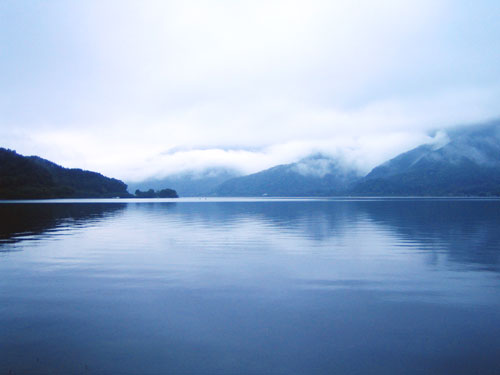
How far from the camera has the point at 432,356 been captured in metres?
9.09

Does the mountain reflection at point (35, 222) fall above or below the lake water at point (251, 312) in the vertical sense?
above

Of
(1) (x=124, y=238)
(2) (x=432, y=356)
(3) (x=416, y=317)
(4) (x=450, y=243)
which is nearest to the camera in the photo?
(2) (x=432, y=356)

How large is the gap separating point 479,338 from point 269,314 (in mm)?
5641

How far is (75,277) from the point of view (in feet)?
57.8

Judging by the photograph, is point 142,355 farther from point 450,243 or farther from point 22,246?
point 450,243

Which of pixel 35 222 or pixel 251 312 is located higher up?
pixel 35 222

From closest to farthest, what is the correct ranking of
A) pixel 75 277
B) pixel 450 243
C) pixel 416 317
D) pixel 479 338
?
pixel 479 338
pixel 416 317
pixel 75 277
pixel 450 243

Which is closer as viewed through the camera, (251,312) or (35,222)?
(251,312)

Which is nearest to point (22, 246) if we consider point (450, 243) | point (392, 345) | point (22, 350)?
point (22, 350)

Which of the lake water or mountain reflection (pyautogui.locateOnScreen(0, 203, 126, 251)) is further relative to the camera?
mountain reflection (pyautogui.locateOnScreen(0, 203, 126, 251))

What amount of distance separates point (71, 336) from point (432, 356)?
8982mm

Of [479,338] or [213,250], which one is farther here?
[213,250]

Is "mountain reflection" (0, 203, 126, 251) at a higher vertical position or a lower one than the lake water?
higher

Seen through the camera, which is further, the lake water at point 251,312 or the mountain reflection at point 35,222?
the mountain reflection at point 35,222
